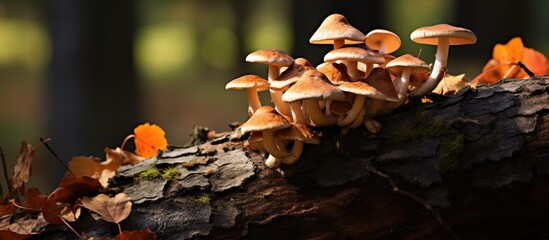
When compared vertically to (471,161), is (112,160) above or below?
below

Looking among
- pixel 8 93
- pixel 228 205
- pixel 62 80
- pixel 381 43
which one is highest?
pixel 381 43

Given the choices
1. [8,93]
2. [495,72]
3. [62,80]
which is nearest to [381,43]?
[495,72]

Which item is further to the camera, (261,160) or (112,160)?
(112,160)

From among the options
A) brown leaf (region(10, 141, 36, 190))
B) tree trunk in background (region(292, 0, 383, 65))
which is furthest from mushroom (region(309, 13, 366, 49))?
tree trunk in background (region(292, 0, 383, 65))

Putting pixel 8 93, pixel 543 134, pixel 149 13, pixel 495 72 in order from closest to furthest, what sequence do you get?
pixel 543 134
pixel 495 72
pixel 8 93
pixel 149 13

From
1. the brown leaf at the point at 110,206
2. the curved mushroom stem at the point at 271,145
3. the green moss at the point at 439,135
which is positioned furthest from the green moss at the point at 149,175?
the green moss at the point at 439,135

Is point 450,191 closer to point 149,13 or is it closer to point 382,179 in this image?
point 382,179

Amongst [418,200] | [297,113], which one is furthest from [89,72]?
[418,200]
